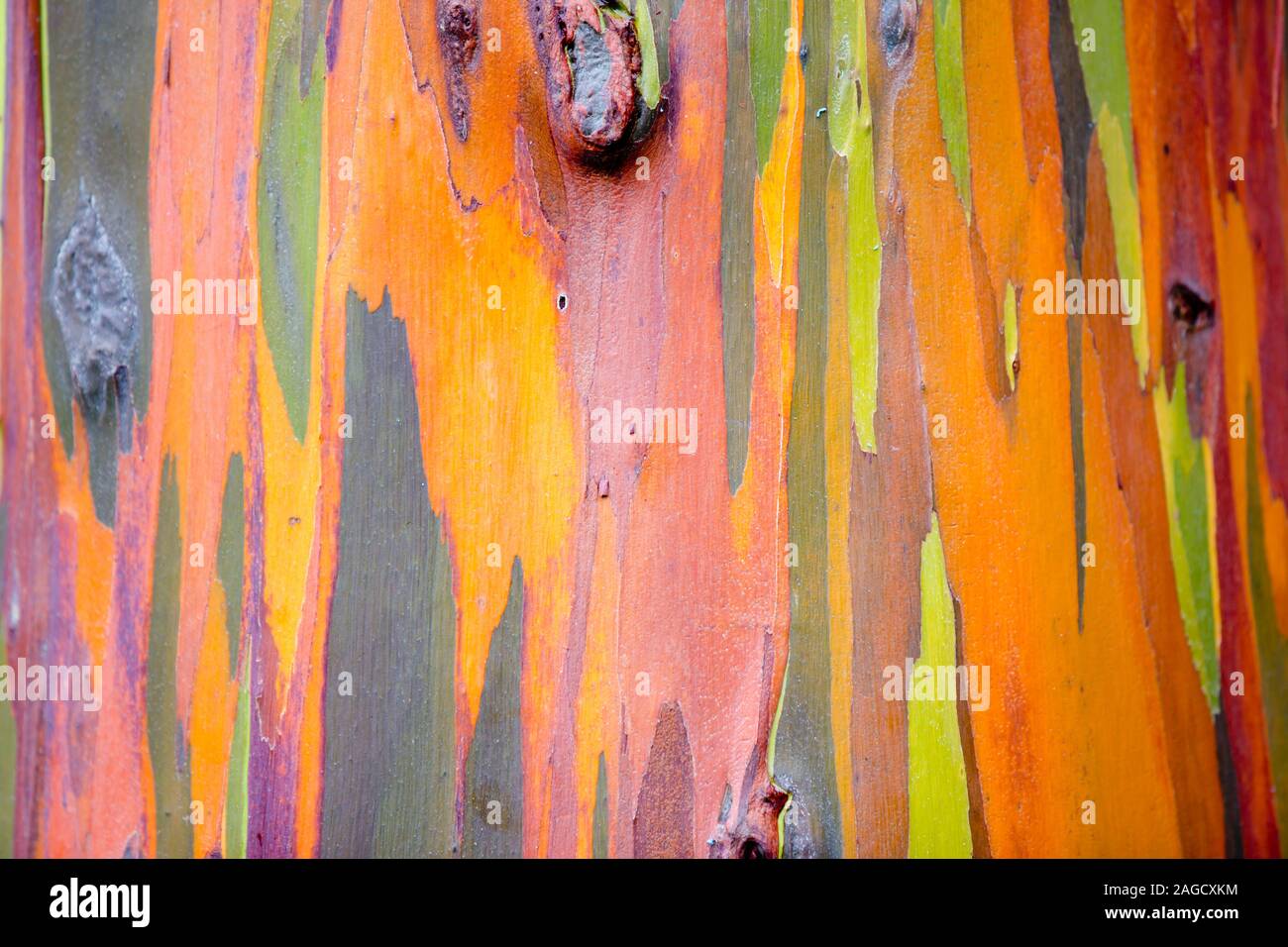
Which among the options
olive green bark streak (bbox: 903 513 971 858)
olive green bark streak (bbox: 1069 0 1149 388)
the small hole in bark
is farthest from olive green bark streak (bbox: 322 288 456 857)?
olive green bark streak (bbox: 1069 0 1149 388)

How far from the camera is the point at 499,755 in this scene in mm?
607

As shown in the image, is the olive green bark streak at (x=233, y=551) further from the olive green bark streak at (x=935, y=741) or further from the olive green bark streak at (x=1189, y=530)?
the olive green bark streak at (x=1189, y=530)

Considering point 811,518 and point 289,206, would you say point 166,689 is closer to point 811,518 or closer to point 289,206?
point 289,206

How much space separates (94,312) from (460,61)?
1.10 ft

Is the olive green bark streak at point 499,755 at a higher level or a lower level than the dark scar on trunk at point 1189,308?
lower

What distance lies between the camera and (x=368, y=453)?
2.01 feet

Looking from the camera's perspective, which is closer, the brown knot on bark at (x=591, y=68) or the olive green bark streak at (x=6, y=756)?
the brown knot on bark at (x=591, y=68)

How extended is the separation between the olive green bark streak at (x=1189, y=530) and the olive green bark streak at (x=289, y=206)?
61 centimetres

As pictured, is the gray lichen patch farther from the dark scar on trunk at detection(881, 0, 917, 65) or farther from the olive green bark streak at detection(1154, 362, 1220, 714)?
the olive green bark streak at detection(1154, 362, 1220, 714)

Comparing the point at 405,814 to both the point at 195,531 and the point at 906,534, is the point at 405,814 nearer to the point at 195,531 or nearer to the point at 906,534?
the point at 195,531

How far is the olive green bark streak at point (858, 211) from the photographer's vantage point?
1.98 ft

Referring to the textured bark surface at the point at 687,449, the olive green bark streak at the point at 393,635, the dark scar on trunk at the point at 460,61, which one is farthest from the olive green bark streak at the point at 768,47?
the olive green bark streak at the point at 393,635

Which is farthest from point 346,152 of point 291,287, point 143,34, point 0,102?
point 0,102

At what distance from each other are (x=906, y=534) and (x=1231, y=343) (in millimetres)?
297
